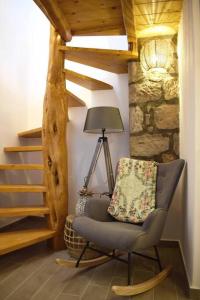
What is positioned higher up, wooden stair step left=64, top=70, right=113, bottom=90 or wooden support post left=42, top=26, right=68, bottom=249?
wooden stair step left=64, top=70, right=113, bottom=90

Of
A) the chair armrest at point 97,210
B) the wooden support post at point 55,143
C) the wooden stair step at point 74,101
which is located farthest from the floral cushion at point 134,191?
the wooden stair step at point 74,101

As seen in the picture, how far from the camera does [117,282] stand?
6.06 feet

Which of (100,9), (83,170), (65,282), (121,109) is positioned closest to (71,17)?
(100,9)

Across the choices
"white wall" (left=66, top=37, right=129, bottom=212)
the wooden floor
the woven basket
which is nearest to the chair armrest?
the woven basket

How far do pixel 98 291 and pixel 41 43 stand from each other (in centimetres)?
328

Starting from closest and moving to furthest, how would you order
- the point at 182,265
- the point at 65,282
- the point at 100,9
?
the point at 65,282
the point at 182,265
the point at 100,9

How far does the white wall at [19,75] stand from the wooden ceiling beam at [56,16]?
95 centimetres

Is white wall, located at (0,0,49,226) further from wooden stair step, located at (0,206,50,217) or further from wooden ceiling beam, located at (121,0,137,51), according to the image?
wooden ceiling beam, located at (121,0,137,51)

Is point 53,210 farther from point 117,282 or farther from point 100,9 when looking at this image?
point 100,9

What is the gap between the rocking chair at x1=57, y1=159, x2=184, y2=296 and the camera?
1616mm

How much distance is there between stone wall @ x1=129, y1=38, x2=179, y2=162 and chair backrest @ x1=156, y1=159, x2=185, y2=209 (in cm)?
39

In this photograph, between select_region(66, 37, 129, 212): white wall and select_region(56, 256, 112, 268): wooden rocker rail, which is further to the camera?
select_region(66, 37, 129, 212): white wall

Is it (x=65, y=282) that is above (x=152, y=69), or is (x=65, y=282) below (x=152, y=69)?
below

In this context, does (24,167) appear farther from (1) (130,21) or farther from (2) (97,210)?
(1) (130,21)
